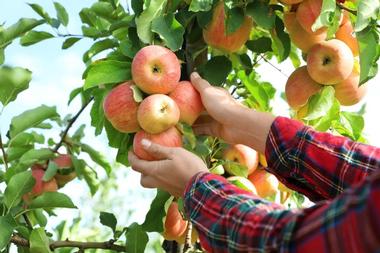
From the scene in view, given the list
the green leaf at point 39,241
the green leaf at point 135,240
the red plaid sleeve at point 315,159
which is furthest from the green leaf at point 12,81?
the red plaid sleeve at point 315,159

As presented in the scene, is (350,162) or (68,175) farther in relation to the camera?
(68,175)

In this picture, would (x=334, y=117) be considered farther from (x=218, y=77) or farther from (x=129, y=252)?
(x=129, y=252)

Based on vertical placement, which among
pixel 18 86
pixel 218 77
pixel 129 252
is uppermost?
pixel 218 77

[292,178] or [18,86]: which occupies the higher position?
[292,178]

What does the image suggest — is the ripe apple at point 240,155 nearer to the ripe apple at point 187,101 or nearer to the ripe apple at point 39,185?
the ripe apple at point 187,101

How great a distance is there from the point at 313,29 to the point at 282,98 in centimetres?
79

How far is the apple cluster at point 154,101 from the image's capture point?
143cm

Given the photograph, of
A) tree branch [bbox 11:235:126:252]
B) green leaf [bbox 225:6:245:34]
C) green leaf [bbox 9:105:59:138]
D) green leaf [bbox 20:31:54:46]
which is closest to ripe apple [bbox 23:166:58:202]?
green leaf [bbox 9:105:59:138]

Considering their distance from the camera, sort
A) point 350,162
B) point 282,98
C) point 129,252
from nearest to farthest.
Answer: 1. point 350,162
2. point 129,252
3. point 282,98

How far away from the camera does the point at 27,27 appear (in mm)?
2021

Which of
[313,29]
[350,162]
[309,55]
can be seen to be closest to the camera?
[350,162]

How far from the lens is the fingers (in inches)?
54.3

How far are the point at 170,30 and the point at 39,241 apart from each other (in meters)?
0.68

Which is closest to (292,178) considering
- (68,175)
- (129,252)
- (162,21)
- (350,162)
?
(350,162)
